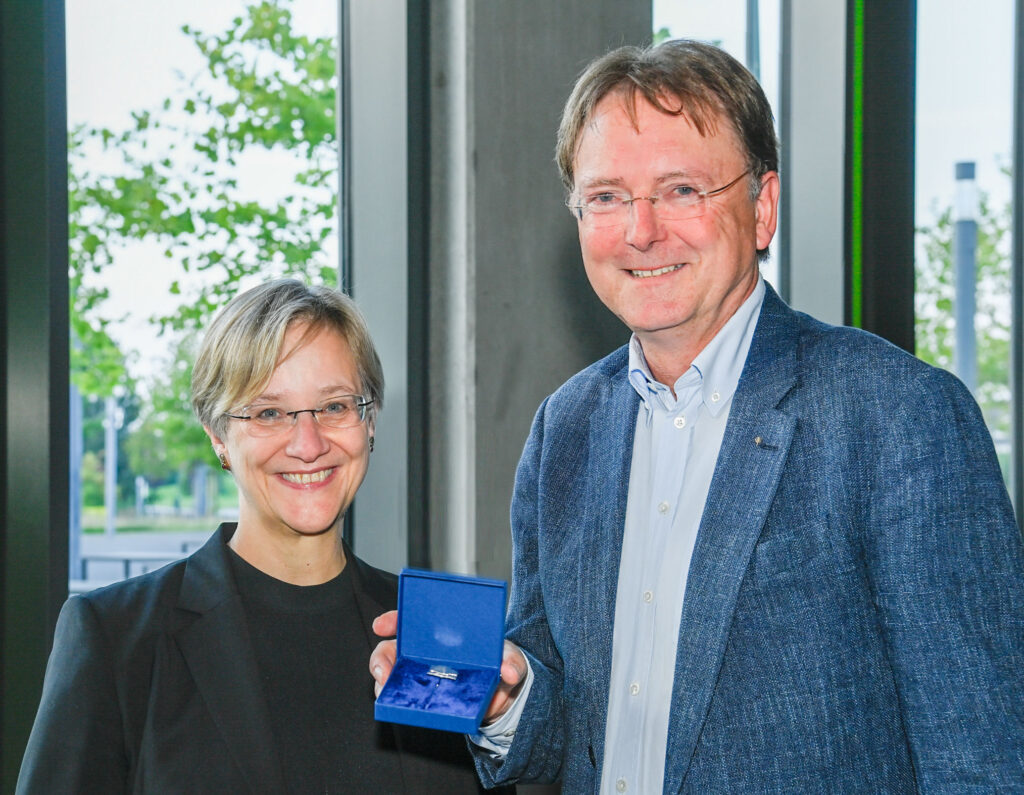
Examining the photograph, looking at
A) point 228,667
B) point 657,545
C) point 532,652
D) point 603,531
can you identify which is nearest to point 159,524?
point 228,667

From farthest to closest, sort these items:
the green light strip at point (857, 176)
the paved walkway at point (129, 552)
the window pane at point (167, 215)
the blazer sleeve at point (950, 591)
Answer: the green light strip at point (857, 176)
the paved walkway at point (129, 552)
the window pane at point (167, 215)
the blazer sleeve at point (950, 591)

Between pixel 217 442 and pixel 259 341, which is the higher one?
pixel 259 341

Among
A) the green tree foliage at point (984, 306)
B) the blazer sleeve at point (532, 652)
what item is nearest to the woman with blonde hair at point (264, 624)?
the blazer sleeve at point (532, 652)

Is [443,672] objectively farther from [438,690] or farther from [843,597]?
[843,597]

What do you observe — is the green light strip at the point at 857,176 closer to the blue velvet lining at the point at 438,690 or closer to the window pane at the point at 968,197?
the window pane at the point at 968,197

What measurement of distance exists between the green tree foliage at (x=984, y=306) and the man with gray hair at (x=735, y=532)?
3635mm

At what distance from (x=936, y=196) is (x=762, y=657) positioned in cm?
388

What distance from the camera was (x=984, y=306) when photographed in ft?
16.9

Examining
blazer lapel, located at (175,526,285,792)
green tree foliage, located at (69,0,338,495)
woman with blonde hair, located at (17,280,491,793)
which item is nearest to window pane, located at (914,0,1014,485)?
green tree foliage, located at (69,0,338,495)

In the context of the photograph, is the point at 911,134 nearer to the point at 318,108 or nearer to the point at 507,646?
the point at 318,108

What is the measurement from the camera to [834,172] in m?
3.41

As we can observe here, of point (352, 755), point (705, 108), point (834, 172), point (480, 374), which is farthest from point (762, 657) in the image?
point (834, 172)

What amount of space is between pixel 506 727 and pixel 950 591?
2.20 ft

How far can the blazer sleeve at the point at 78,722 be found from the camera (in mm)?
1435
